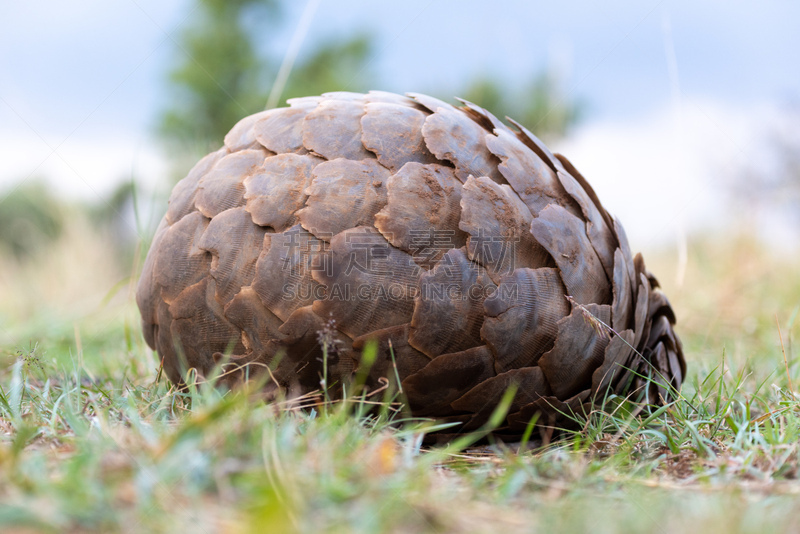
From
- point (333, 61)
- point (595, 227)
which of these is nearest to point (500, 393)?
point (595, 227)

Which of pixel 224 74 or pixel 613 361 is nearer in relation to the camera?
pixel 613 361

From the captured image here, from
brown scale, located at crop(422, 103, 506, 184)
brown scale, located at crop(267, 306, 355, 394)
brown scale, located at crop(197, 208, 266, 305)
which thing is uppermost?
brown scale, located at crop(422, 103, 506, 184)

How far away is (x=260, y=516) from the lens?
2.42 ft

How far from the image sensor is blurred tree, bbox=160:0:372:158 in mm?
12562

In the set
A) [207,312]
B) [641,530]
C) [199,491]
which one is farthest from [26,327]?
[641,530]

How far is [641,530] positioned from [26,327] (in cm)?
381

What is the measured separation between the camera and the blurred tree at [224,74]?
12562 mm

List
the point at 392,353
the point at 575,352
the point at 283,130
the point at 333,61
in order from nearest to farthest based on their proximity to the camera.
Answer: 1. the point at 392,353
2. the point at 575,352
3. the point at 283,130
4. the point at 333,61

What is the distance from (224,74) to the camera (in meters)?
12.6

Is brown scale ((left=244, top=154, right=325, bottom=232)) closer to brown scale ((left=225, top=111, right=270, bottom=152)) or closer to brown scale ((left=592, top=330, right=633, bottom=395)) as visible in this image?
brown scale ((left=225, top=111, right=270, bottom=152))

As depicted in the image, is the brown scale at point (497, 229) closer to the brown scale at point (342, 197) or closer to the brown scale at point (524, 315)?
the brown scale at point (524, 315)

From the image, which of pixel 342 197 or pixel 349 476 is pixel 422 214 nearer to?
pixel 342 197

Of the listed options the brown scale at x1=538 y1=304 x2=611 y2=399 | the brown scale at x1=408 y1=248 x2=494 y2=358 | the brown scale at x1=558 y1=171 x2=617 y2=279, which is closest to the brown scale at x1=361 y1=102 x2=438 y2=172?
the brown scale at x1=408 y1=248 x2=494 y2=358

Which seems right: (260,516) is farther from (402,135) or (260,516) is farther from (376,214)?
(402,135)
